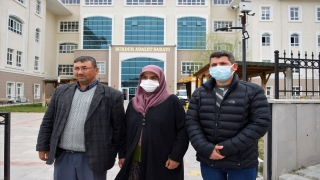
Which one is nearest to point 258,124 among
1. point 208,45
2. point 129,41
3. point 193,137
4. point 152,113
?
point 193,137

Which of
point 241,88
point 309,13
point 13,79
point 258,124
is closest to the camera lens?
point 258,124

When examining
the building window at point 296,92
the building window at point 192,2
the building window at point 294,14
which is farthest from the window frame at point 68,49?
the building window at point 296,92

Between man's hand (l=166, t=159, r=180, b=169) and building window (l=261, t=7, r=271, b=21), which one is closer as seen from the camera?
man's hand (l=166, t=159, r=180, b=169)

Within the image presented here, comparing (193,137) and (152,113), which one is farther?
(152,113)

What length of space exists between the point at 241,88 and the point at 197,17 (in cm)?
3896

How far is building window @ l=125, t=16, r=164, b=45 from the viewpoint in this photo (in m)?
39.3

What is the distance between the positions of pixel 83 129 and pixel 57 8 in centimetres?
4157

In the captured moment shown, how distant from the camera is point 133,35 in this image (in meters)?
39.5

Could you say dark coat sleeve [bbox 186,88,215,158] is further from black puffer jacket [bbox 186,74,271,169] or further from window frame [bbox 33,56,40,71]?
window frame [bbox 33,56,40,71]

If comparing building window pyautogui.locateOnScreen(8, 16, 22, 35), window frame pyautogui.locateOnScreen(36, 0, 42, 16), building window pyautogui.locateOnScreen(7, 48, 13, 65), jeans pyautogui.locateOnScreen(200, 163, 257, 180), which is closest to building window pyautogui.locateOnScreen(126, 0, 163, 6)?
window frame pyautogui.locateOnScreen(36, 0, 42, 16)

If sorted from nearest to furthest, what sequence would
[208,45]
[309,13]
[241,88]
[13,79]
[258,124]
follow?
1. [258,124]
2. [241,88]
3. [13,79]
4. [208,45]
5. [309,13]

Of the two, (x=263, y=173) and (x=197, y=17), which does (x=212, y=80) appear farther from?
(x=197, y=17)

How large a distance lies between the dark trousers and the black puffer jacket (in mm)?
1246

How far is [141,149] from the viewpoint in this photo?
282 cm
